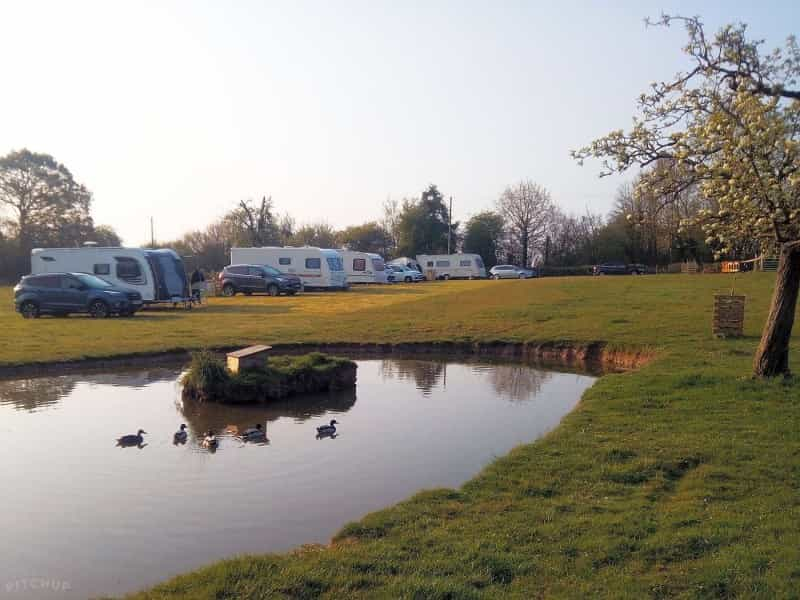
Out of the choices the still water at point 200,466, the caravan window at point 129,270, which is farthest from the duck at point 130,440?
the caravan window at point 129,270

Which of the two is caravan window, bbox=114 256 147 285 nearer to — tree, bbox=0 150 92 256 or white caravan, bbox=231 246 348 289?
white caravan, bbox=231 246 348 289

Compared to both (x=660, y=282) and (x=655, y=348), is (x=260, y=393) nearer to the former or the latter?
(x=655, y=348)

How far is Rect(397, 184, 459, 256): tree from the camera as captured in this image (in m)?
67.9

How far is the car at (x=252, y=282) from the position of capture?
3484 cm

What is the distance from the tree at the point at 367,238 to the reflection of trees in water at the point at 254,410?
59478 millimetres

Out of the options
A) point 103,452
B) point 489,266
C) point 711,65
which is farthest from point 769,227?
point 489,266

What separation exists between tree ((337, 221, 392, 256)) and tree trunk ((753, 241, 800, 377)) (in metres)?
61.5

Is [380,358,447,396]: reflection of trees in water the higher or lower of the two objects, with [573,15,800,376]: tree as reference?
lower

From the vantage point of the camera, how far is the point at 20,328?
1992 centimetres

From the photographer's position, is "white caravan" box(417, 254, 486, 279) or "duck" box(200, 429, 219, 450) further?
"white caravan" box(417, 254, 486, 279)

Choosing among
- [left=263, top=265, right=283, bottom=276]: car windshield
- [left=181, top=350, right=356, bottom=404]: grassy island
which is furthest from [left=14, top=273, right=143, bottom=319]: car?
[left=181, top=350, right=356, bottom=404]: grassy island

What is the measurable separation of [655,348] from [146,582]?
1282 cm

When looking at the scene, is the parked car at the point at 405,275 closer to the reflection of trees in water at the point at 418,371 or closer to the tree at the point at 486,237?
the tree at the point at 486,237

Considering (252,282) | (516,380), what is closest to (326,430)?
(516,380)
